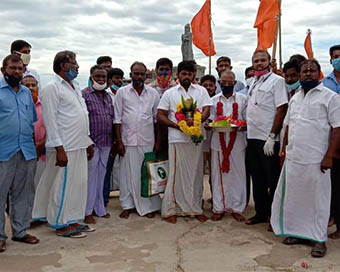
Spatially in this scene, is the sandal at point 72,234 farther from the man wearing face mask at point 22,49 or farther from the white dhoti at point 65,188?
the man wearing face mask at point 22,49

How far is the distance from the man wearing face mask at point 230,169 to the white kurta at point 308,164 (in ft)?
3.65

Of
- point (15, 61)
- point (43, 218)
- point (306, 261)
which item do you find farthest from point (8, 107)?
point (306, 261)

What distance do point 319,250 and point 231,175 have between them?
1.80 m

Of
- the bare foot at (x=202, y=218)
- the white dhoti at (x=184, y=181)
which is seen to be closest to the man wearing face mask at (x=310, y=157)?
the bare foot at (x=202, y=218)

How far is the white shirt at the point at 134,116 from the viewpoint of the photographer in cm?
581

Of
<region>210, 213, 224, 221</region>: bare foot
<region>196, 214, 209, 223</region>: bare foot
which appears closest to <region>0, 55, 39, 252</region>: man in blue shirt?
<region>196, 214, 209, 223</region>: bare foot

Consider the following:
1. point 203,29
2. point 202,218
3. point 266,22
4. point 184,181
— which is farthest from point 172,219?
point 203,29

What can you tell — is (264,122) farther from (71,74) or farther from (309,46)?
(309,46)

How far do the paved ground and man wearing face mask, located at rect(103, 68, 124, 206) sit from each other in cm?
105

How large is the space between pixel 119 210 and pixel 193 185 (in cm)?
135

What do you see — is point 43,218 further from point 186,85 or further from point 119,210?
point 186,85

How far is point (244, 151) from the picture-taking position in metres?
5.86

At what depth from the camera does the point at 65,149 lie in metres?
4.89

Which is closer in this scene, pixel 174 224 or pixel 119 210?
pixel 174 224
